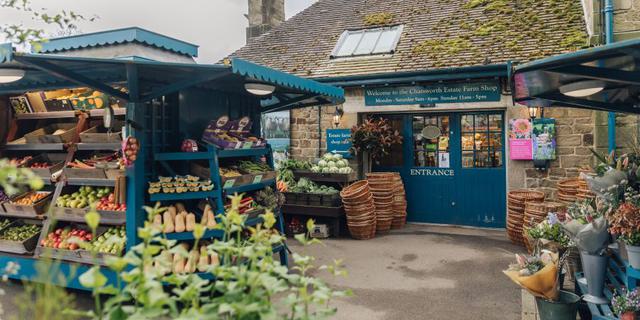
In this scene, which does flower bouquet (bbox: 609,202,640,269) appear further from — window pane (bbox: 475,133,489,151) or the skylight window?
the skylight window

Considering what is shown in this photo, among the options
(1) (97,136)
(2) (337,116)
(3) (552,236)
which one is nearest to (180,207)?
(1) (97,136)

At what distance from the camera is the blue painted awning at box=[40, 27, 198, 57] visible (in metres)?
5.76

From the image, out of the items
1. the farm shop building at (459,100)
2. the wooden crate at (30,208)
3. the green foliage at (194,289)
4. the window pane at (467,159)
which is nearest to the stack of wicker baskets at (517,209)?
the farm shop building at (459,100)

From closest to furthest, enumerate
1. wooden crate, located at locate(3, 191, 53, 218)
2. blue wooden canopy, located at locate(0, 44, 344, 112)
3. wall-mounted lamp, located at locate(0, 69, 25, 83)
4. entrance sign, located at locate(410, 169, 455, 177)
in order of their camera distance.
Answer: blue wooden canopy, located at locate(0, 44, 344, 112)
wall-mounted lamp, located at locate(0, 69, 25, 83)
wooden crate, located at locate(3, 191, 53, 218)
entrance sign, located at locate(410, 169, 455, 177)

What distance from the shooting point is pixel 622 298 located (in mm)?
3418

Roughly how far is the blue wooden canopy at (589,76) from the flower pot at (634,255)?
1.19 meters

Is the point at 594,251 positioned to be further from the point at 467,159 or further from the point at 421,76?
the point at 421,76

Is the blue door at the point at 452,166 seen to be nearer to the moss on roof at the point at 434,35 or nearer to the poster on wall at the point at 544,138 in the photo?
the poster on wall at the point at 544,138

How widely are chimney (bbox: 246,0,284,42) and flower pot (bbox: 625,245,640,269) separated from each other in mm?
11962

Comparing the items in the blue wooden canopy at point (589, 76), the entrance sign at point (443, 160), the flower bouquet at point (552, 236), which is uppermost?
the blue wooden canopy at point (589, 76)

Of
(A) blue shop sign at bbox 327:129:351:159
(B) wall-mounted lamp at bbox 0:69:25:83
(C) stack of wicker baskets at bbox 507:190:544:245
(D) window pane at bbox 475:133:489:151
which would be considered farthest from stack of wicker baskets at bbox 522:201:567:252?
(B) wall-mounted lamp at bbox 0:69:25:83

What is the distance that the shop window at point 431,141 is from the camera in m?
9.13

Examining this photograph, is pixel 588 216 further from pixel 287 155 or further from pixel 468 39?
pixel 287 155

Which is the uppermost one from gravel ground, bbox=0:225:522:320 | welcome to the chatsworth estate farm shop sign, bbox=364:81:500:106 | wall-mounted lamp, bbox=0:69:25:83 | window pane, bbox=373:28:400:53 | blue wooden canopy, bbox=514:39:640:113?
window pane, bbox=373:28:400:53
